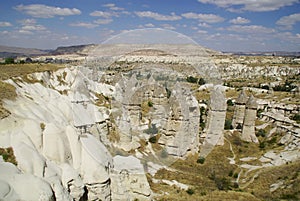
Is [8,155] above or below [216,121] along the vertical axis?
above

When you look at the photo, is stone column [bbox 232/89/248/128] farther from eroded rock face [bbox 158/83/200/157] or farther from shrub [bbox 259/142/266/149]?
eroded rock face [bbox 158/83/200/157]

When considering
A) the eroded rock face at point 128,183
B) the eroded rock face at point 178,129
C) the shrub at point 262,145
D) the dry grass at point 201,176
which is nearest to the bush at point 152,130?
the eroded rock face at point 178,129

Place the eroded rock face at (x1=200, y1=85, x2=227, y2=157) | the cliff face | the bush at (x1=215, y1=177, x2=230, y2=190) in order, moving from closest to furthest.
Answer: the cliff face
the bush at (x1=215, y1=177, x2=230, y2=190)
the eroded rock face at (x1=200, y1=85, x2=227, y2=157)

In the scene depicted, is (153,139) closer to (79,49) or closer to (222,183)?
(222,183)

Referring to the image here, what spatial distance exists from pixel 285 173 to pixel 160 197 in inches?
343

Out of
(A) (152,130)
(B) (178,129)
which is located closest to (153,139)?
(A) (152,130)

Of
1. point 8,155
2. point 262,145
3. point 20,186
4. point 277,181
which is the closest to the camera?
point 20,186

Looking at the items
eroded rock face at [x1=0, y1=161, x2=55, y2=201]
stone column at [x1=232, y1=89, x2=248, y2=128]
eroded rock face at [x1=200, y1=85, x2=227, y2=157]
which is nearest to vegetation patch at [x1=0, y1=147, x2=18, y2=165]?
eroded rock face at [x1=0, y1=161, x2=55, y2=201]

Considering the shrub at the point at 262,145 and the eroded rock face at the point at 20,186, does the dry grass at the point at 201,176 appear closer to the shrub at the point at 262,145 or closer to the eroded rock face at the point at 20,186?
the shrub at the point at 262,145

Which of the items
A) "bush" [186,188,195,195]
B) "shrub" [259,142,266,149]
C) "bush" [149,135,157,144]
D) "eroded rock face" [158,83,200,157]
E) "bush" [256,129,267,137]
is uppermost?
"eroded rock face" [158,83,200,157]

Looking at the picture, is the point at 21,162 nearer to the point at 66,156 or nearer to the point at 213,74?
the point at 66,156

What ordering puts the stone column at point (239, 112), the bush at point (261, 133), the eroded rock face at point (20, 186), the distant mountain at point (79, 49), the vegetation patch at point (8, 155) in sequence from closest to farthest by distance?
1. the eroded rock face at point (20, 186)
2. the vegetation patch at point (8, 155)
3. the stone column at point (239, 112)
4. the bush at point (261, 133)
5. the distant mountain at point (79, 49)

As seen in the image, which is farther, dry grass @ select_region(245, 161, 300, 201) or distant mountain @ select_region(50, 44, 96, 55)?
distant mountain @ select_region(50, 44, 96, 55)

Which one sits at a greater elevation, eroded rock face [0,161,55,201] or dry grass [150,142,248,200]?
eroded rock face [0,161,55,201]
